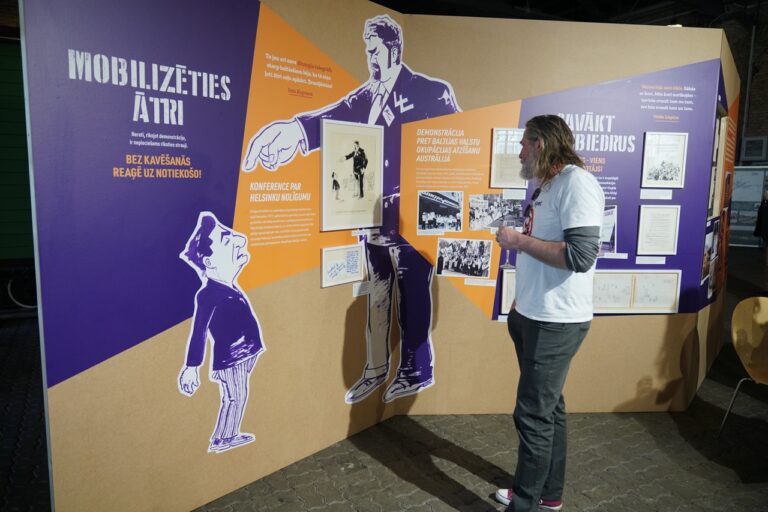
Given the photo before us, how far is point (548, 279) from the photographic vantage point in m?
2.28

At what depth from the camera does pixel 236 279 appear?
262 cm

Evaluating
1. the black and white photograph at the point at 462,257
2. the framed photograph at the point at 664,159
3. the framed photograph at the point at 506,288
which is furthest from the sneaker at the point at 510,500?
the framed photograph at the point at 664,159

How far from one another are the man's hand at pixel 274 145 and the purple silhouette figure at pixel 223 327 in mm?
373

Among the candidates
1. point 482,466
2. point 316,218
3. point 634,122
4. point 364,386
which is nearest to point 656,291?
point 634,122

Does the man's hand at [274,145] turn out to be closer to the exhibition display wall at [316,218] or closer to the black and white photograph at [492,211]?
the exhibition display wall at [316,218]

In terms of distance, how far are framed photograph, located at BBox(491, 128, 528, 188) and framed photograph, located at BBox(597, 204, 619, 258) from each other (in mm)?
606

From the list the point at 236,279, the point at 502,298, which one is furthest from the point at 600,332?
the point at 236,279

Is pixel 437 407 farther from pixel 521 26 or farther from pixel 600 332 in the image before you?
pixel 521 26

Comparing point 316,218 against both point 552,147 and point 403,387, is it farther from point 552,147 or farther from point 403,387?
point 403,387

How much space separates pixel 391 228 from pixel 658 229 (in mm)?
1840

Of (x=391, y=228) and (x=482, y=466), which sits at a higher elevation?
(x=391, y=228)

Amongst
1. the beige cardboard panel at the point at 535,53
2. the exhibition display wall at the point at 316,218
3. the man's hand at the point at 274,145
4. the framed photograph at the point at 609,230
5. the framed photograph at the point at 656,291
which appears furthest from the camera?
the framed photograph at the point at 656,291

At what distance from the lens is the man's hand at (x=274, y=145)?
261 cm

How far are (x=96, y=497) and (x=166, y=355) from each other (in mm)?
643
